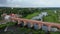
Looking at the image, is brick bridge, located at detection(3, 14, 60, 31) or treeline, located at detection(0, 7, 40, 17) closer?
brick bridge, located at detection(3, 14, 60, 31)

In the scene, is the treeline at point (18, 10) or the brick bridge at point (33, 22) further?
the treeline at point (18, 10)

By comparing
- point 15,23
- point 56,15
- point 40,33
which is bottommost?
point 40,33

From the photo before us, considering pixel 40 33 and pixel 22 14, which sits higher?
pixel 22 14

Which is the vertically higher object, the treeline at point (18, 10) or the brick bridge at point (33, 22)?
the treeline at point (18, 10)

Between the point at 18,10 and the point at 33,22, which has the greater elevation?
the point at 18,10

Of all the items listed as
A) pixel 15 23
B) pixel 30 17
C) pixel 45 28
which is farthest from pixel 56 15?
pixel 15 23

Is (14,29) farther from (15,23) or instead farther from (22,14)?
(22,14)

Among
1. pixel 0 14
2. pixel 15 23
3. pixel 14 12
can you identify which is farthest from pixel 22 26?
pixel 0 14

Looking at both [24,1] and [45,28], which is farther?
[24,1]

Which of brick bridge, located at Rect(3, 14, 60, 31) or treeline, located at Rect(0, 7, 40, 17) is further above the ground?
treeline, located at Rect(0, 7, 40, 17)
